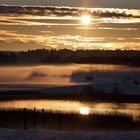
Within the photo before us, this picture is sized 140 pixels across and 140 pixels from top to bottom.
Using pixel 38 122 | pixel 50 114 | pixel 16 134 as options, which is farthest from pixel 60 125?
pixel 16 134

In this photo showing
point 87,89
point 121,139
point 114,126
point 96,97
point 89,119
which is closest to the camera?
point 121,139

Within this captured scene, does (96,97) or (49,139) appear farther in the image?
(96,97)

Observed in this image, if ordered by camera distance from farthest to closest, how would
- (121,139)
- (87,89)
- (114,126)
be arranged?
(87,89) → (114,126) → (121,139)

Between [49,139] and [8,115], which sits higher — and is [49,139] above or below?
above

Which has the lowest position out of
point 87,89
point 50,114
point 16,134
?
point 87,89

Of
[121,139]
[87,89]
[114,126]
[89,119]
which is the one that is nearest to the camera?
[121,139]

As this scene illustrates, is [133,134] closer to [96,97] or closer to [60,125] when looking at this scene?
[60,125]

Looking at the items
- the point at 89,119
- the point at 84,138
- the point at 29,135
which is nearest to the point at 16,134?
the point at 29,135

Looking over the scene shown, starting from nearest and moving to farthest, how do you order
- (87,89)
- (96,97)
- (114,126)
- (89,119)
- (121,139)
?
(121,139) < (114,126) < (89,119) < (96,97) < (87,89)

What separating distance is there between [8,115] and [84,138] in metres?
19.4

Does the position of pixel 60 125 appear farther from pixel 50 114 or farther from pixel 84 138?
pixel 84 138

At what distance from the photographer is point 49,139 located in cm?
2558

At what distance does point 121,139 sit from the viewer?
25109mm

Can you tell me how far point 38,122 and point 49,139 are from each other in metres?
15.4
